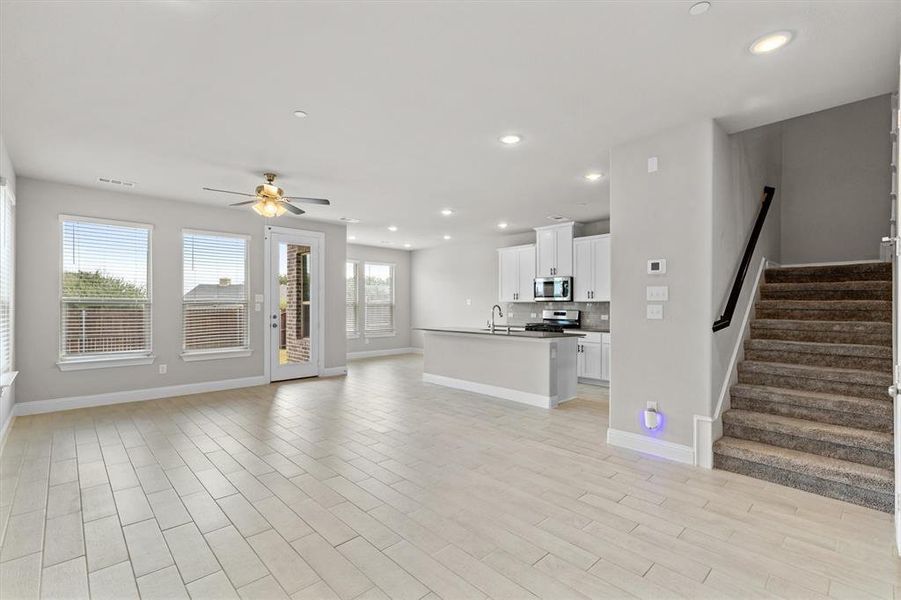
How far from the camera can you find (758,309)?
15.1 ft

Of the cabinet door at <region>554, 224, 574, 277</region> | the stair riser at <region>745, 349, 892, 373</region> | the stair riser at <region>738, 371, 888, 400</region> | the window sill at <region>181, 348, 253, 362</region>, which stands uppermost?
the cabinet door at <region>554, 224, 574, 277</region>

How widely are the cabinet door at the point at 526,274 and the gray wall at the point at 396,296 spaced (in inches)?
148

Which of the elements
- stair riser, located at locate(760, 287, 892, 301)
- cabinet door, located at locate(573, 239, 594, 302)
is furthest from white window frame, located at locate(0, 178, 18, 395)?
stair riser, located at locate(760, 287, 892, 301)

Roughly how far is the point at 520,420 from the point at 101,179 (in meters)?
5.47

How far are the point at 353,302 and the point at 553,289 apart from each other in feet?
15.8

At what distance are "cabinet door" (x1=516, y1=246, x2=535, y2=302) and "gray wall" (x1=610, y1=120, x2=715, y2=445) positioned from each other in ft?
→ 13.8

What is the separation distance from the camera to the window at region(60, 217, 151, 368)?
5309 mm

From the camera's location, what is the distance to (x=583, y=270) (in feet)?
24.0

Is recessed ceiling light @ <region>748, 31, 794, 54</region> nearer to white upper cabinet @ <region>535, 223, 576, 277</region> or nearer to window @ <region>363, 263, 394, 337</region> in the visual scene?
white upper cabinet @ <region>535, 223, 576, 277</region>

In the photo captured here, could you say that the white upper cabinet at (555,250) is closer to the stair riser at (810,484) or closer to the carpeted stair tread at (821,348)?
the carpeted stair tread at (821,348)

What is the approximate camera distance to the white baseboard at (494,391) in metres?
5.36

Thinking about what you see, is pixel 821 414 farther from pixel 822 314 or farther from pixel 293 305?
pixel 293 305

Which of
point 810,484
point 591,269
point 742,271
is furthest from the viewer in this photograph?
point 591,269

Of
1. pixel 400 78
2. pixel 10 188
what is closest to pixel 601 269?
pixel 400 78
